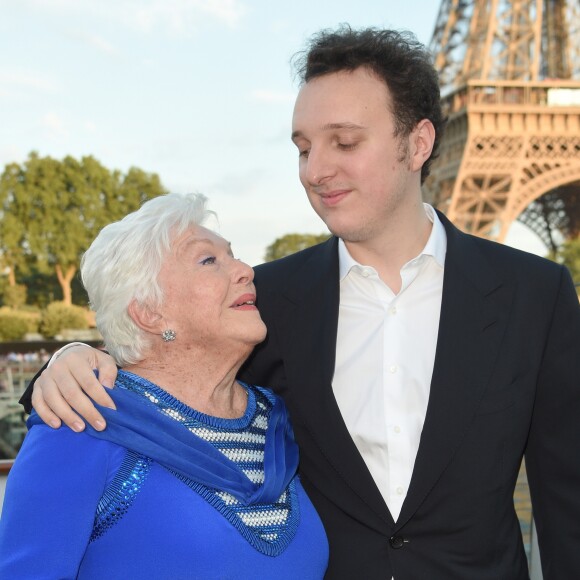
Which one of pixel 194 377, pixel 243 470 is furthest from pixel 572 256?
pixel 243 470

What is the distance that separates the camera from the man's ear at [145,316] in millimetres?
2149

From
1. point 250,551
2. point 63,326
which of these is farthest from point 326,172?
point 63,326

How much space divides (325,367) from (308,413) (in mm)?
144

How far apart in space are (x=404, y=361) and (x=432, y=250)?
0.40 metres

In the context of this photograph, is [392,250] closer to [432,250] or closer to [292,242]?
[432,250]

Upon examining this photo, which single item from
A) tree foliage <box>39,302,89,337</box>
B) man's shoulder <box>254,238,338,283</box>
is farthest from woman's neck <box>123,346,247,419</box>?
tree foliage <box>39,302,89,337</box>

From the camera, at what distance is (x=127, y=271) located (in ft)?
7.03

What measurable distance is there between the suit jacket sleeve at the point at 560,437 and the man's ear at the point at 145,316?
1114 millimetres

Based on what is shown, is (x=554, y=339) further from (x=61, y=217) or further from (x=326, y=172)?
(x=61, y=217)

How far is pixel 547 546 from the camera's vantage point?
94.7 inches

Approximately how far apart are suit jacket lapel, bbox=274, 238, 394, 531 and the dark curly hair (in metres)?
0.52

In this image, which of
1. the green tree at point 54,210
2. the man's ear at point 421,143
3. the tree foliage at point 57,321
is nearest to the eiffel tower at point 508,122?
the tree foliage at point 57,321

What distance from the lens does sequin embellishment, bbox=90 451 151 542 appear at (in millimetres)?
1806

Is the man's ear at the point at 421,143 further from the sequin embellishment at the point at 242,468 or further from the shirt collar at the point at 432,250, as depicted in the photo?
the sequin embellishment at the point at 242,468
